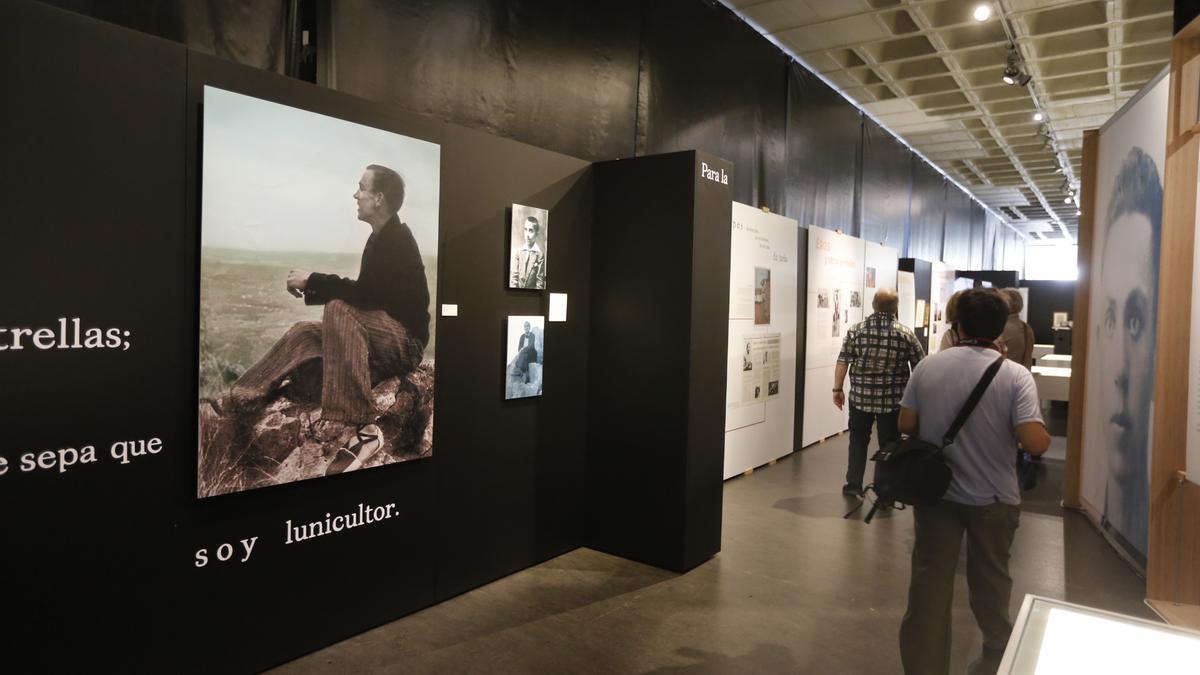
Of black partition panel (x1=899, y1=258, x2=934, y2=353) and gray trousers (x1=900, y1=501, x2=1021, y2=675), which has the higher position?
black partition panel (x1=899, y1=258, x2=934, y2=353)

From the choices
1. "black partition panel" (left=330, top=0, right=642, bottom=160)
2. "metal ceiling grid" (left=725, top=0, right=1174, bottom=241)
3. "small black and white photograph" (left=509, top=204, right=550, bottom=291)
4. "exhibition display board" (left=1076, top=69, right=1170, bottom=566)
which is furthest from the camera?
"metal ceiling grid" (left=725, top=0, right=1174, bottom=241)

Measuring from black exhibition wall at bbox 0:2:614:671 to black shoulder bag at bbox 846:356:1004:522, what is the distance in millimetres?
1992

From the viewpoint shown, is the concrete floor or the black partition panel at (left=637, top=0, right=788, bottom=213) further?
the black partition panel at (left=637, top=0, right=788, bottom=213)

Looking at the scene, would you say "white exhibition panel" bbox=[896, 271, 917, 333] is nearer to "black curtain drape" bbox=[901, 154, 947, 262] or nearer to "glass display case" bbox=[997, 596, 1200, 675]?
"black curtain drape" bbox=[901, 154, 947, 262]

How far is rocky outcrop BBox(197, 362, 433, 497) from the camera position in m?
2.50

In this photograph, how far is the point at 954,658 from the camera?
2.94m

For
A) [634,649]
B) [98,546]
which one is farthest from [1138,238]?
[98,546]

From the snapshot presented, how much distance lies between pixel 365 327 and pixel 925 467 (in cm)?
216

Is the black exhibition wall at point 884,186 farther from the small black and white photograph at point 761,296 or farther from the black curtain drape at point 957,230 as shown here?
the small black and white photograph at point 761,296

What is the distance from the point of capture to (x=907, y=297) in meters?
10.4

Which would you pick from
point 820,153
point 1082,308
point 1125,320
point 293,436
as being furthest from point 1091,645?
point 820,153

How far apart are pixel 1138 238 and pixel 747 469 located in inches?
128

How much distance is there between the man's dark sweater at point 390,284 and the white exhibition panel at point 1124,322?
3836 millimetres

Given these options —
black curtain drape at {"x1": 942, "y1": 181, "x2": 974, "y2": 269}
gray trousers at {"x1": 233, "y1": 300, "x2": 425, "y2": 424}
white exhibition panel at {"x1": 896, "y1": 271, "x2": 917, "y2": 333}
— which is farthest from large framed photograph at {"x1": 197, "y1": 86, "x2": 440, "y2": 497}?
black curtain drape at {"x1": 942, "y1": 181, "x2": 974, "y2": 269}
